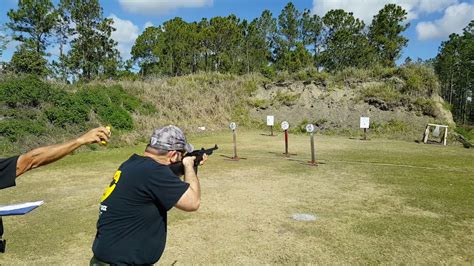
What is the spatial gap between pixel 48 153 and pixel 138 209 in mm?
621

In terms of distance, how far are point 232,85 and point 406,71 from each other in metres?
10.7

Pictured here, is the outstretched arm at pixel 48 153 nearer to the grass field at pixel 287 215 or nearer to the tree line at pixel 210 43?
the grass field at pixel 287 215

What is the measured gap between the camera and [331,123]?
20.0 m

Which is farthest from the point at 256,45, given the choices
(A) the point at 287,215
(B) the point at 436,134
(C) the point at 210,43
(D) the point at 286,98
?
(A) the point at 287,215

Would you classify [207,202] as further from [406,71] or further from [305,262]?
[406,71]

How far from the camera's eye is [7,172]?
2.08 m

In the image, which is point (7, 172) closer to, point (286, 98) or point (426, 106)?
point (426, 106)

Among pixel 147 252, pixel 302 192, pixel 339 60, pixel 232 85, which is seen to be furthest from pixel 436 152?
pixel 339 60

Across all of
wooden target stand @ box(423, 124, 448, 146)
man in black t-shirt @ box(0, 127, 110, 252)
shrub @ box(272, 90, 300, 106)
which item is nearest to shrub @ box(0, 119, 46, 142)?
man in black t-shirt @ box(0, 127, 110, 252)

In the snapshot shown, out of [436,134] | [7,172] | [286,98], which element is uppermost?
[286,98]

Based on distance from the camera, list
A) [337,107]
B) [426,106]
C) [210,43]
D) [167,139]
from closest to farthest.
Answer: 1. [167,139]
2. [426,106]
3. [337,107]
4. [210,43]

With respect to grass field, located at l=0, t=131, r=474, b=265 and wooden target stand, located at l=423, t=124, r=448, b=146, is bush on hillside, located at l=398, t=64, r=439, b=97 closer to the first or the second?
wooden target stand, located at l=423, t=124, r=448, b=146

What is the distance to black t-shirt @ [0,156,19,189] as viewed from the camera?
2.06 metres

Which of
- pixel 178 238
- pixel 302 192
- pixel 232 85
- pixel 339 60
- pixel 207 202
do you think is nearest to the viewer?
pixel 178 238
